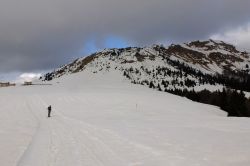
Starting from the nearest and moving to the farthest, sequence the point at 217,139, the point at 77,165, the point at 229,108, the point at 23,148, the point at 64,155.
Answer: the point at 77,165
the point at 64,155
the point at 23,148
the point at 217,139
the point at 229,108

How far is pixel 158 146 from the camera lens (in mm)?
25453

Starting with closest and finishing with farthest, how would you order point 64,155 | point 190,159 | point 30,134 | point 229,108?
point 190,159 → point 64,155 → point 30,134 → point 229,108

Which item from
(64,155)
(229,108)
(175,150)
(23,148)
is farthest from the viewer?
(229,108)

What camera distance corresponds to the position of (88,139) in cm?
2916

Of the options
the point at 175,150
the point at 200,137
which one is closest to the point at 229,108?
the point at 200,137

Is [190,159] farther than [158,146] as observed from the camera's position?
No

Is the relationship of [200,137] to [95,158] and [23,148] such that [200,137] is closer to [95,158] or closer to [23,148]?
[95,158]

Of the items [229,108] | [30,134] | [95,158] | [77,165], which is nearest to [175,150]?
[95,158]

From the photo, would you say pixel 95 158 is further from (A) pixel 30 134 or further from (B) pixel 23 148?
(A) pixel 30 134

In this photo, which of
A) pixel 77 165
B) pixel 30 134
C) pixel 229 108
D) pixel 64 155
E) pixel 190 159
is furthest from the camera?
pixel 229 108

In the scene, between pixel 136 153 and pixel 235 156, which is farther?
pixel 136 153

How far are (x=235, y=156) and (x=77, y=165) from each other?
8.69 metres

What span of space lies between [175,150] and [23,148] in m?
9.94

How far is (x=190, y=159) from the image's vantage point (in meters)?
20.5
